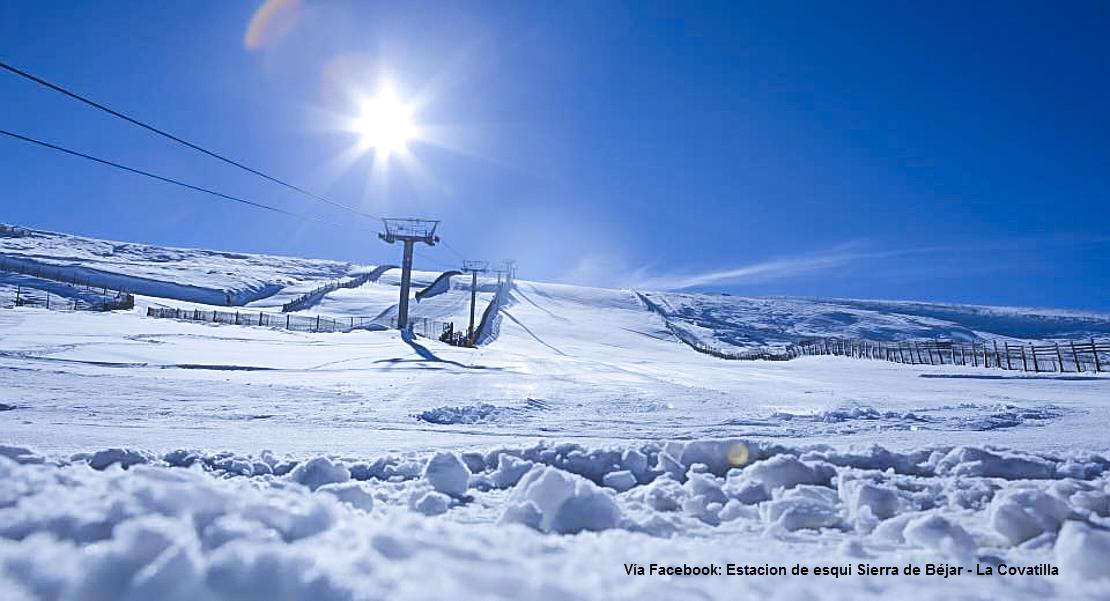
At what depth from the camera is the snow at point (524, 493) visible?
1621mm

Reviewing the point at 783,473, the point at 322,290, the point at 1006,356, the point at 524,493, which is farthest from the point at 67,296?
the point at 1006,356

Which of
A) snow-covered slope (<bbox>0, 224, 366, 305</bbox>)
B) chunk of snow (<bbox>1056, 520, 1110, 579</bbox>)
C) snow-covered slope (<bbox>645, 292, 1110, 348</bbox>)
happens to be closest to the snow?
chunk of snow (<bbox>1056, 520, 1110, 579</bbox>)

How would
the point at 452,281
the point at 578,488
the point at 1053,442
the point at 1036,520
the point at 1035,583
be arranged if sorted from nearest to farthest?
the point at 1035,583
the point at 1036,520
the point at 578,488
the point at 1053,442
the point at 452,281

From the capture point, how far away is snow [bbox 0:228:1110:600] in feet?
5.32

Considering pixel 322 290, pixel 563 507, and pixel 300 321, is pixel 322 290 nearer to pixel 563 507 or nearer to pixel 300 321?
pixel 300 321

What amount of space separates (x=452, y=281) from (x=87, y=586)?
79620 mm

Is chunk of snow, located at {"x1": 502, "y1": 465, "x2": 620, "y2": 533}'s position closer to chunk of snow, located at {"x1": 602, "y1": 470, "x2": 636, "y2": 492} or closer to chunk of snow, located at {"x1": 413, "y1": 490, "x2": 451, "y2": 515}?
chunk of snow, located at {"x1": 413, "y1": 490, "x2": 451, "y2": 515}

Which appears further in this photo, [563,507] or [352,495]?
[352,495]

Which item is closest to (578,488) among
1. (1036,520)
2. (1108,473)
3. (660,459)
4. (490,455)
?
(660,459)

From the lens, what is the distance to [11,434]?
4395 millimetres

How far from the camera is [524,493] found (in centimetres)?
275

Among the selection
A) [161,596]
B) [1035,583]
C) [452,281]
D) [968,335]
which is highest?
[452,281]

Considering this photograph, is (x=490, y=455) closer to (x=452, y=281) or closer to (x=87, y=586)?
(x=87, y=586)

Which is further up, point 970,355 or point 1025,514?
point 970,355
